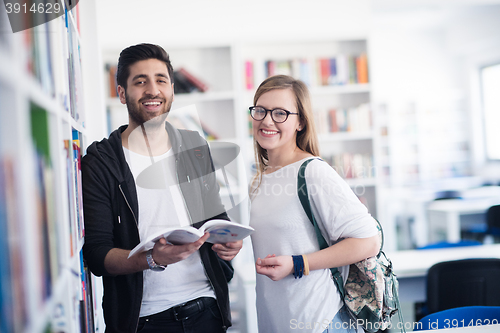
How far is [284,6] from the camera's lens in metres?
4.01

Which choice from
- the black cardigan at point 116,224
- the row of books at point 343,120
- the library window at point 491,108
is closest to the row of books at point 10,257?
the black cardigan at point 116,224

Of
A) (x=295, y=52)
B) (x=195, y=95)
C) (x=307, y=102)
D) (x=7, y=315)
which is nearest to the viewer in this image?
(x=7, y=315)

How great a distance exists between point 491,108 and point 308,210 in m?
8.01

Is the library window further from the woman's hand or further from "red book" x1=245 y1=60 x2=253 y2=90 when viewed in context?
the woman's hand

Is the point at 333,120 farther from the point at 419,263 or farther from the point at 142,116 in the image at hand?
the point at 142,116

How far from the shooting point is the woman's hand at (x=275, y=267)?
119cm

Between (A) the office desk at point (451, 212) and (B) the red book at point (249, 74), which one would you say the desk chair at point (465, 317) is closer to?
(B) the red book at point (249, 74)

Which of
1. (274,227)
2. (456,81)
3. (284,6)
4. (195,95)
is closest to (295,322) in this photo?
(274,227)

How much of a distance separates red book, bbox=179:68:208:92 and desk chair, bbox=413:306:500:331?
279cm

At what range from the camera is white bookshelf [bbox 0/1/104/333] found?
0.55 metres

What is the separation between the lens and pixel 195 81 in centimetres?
368

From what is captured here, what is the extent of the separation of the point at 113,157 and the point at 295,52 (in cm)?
310

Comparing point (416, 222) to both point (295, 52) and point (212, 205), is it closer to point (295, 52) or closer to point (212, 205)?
point (295, 52)

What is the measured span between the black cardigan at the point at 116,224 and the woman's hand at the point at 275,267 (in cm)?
21
